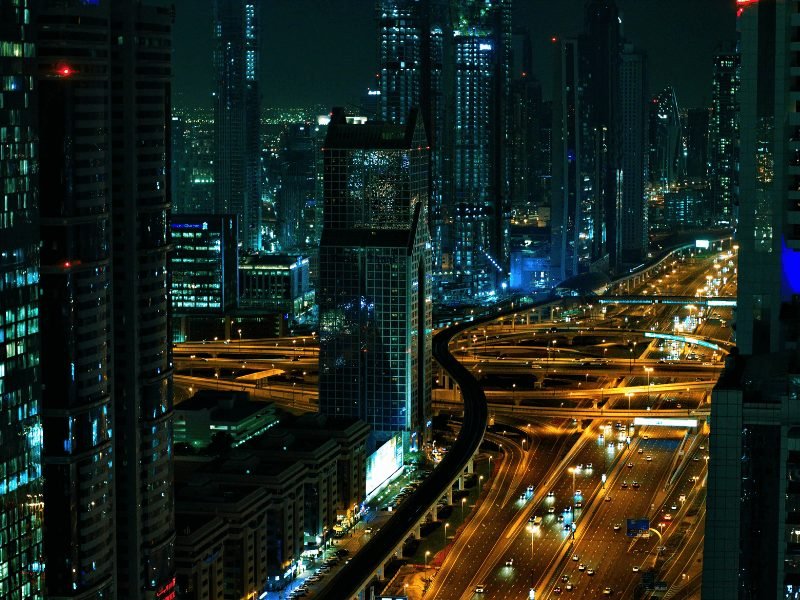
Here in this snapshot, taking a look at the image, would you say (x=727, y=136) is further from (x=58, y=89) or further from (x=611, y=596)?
(x=58, y=89)

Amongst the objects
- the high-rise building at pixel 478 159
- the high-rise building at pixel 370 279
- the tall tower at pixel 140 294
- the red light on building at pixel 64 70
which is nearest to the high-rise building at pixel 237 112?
the high-rise building at pixel 478 159

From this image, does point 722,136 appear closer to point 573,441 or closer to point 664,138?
point 664,138

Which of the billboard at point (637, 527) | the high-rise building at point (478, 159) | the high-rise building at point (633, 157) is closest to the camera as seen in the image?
the billboard at point (637, 527)

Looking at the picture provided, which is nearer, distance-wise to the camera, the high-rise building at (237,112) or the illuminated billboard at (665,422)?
the illuminated billboard at (665,422)

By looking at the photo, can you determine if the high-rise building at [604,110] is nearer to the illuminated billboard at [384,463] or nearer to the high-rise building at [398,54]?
the high-rise building at [398,54]

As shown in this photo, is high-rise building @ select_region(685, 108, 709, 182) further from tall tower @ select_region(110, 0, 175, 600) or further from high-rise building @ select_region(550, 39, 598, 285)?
tall tower @ select_region(110, 0, 175, 600)

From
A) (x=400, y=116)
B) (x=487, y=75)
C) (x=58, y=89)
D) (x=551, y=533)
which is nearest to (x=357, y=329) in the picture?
(x=551, y=533)

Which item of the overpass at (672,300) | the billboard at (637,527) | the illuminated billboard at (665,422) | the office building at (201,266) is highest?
the office building at (201,266)
